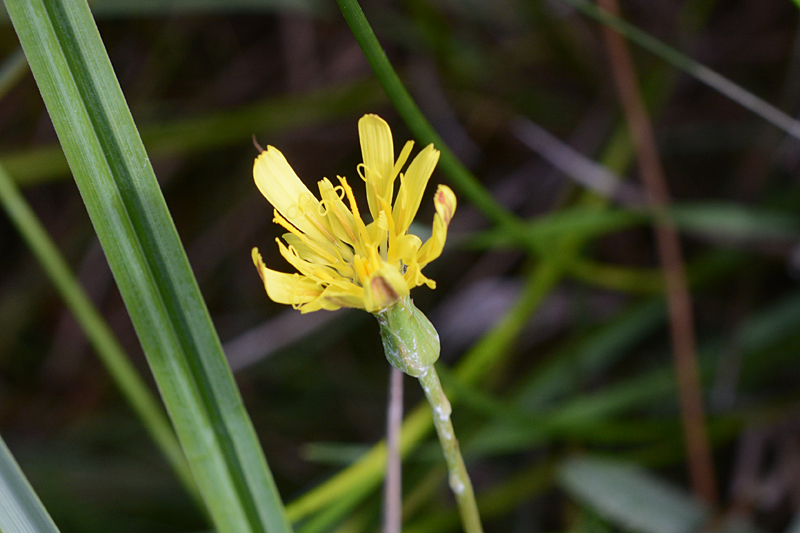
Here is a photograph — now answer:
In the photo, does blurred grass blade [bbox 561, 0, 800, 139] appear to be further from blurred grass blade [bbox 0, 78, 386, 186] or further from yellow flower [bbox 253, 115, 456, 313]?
blurred grass blade [bbox 0, 78, 386, 186]

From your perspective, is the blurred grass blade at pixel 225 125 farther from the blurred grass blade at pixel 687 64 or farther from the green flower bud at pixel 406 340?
the green flower bud at pixel 406 340

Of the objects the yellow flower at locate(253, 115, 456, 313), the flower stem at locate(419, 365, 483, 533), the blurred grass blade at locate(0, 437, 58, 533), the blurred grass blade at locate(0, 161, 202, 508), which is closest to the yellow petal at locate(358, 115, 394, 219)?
the yellow flower at locate(253, 115, 456, 313)

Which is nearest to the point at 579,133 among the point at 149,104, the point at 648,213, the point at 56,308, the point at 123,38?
the point at 648,213

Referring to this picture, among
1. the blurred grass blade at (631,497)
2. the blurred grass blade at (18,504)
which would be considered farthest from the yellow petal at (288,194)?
the blurred grass blade at (631,497)

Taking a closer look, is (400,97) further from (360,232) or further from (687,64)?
(687,64)

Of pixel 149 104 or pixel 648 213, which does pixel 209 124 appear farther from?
pixel 648 213
